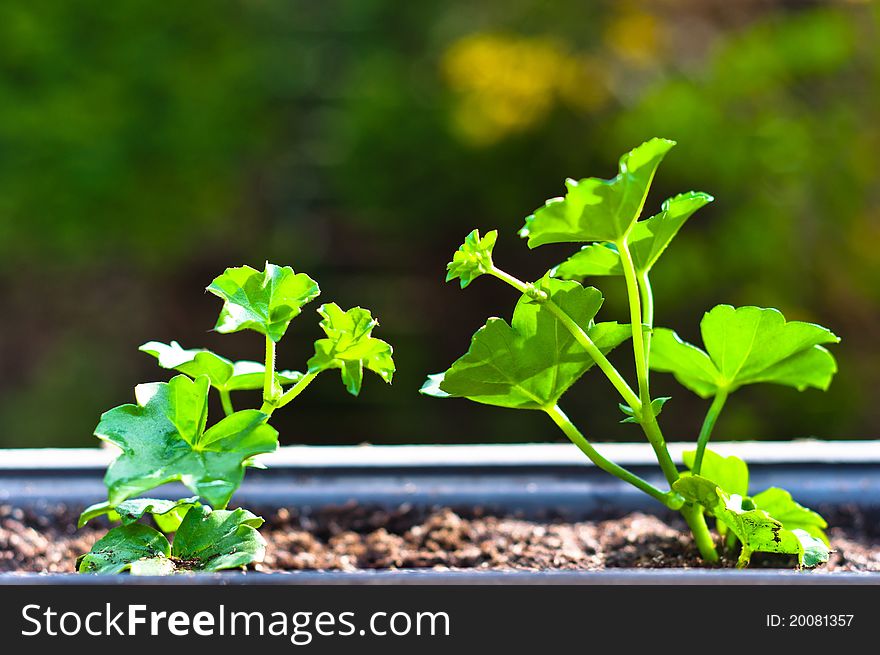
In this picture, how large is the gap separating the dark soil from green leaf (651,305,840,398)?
101mm

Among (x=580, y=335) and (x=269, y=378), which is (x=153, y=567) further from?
(x=580, y=335)

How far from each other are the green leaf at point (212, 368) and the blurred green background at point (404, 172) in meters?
1.45

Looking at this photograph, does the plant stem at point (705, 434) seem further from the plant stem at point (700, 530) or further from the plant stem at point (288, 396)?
the plant stem at point (288, 396)

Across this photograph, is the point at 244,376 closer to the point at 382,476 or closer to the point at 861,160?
the point at 382,476

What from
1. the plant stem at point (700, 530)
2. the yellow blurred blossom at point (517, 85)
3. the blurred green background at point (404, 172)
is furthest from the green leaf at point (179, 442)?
the yellow blurred blossom at point (517, 85)

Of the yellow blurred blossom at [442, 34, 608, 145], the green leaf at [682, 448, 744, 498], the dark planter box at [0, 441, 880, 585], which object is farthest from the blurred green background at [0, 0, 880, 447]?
the green leaf at [682, 448, 744, 498]

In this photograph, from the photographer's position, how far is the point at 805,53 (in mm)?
1914

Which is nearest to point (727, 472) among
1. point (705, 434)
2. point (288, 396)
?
point (705, 434)

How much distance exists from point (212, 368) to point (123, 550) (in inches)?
3.9

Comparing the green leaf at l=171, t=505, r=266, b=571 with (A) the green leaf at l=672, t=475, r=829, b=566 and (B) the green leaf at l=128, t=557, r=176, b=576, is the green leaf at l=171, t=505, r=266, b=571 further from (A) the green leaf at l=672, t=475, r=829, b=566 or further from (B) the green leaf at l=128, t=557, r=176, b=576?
(A) the green leaf at l=672, t=475, r=829, b=566

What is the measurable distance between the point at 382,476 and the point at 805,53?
60.1 inches


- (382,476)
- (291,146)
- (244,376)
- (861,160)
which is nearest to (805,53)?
(861,160)

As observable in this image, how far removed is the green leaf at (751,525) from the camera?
50 centimetres

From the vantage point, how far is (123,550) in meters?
0.50
